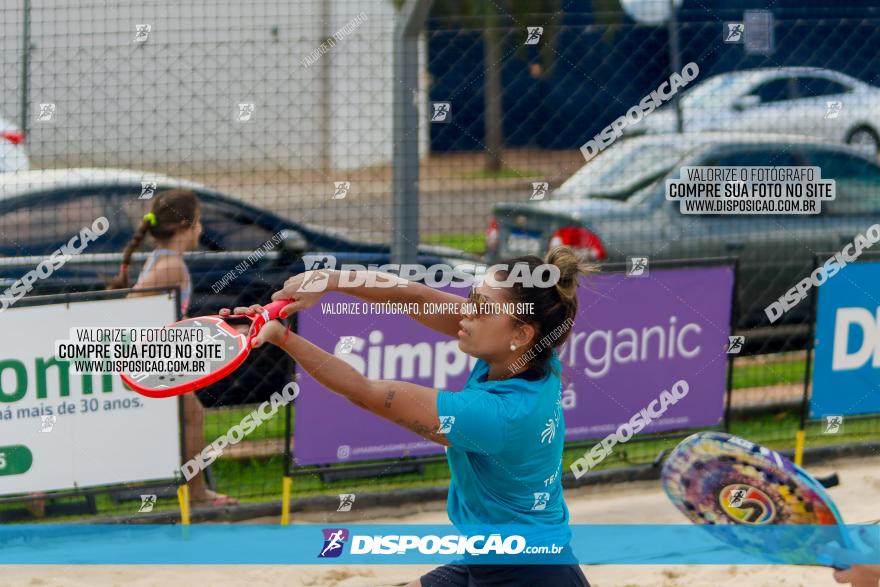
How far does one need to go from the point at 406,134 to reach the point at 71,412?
227cm

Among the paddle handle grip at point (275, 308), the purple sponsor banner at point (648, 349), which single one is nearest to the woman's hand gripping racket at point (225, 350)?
the paddle handle grip at point (275, 308)

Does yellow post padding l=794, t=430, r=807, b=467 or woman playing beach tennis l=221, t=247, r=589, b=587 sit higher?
woman playing beach tennis l=221, t=247, r=589, b=587

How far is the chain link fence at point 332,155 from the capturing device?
20.2 feet

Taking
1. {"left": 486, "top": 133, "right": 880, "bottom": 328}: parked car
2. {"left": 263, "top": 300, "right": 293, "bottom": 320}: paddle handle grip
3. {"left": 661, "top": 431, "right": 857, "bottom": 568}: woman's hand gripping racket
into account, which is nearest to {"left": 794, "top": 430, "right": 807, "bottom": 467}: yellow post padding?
{"left": 486, "top": 133, "right": 880, "bottom": 328}: parked car

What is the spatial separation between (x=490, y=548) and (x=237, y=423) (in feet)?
11.6

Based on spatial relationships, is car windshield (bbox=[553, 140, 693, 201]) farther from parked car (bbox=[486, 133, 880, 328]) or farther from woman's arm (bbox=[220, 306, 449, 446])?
woman's arm (bbox=[220, 306, 449, 446])

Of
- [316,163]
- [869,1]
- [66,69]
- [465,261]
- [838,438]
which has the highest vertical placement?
[869,1]

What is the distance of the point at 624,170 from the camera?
29.0ft

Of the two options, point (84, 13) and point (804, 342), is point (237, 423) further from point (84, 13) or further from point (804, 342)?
point (804, 342)

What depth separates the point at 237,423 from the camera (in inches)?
266

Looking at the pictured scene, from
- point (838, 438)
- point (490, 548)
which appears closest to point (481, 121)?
point (838, 438)

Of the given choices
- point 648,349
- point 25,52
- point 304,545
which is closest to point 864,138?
point 648,349

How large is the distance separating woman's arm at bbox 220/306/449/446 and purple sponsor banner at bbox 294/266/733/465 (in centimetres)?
278

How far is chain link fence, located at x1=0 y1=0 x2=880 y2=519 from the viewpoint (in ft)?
20.2
